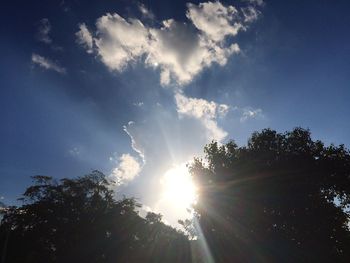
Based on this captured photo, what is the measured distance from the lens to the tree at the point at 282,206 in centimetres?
3934

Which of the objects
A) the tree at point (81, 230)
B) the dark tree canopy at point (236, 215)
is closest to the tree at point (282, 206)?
the dark tree canopy at point (236, 215)

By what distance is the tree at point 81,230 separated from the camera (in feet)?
138

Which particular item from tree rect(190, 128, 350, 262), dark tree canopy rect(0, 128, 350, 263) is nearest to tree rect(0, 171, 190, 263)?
dark tree canopy rect(0, 128, 350, 263)

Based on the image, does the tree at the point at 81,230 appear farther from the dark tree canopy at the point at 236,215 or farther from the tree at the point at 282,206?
the tree at the point at 282,206

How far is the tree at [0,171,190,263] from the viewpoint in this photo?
41925mm

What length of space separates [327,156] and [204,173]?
16024mm

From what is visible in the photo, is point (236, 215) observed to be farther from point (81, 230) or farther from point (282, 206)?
point (81, 230)

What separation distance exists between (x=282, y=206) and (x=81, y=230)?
26.3 meters

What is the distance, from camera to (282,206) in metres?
40.7

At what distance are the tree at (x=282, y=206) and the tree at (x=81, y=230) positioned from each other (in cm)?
956

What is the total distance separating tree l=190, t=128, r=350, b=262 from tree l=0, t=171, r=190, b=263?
9.56 metres

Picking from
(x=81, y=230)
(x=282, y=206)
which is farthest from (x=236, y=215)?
(x=81, y=230)

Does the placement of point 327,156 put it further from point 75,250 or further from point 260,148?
point 75,250

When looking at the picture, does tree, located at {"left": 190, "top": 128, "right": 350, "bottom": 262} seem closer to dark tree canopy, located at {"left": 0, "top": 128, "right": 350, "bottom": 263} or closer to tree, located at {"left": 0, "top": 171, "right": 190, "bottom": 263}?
dark tree canopy, located at {"left": 0, "top": 128, "right": 350, "bottom": 263}
